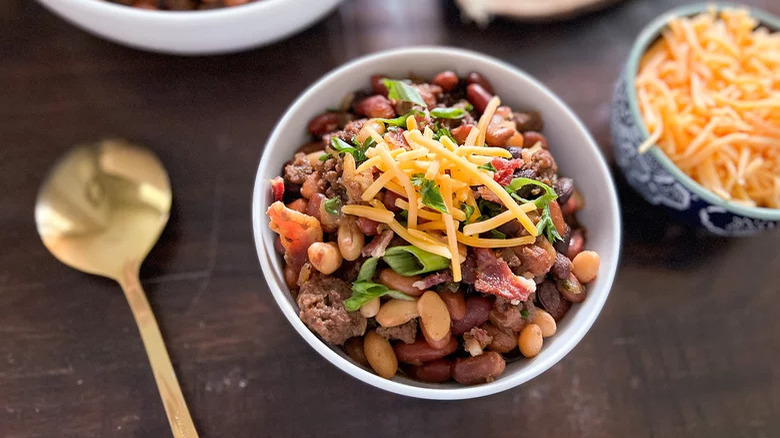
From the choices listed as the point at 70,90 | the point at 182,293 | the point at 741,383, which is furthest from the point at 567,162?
the point at 70,90

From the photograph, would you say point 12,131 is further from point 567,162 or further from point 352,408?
point 567,162

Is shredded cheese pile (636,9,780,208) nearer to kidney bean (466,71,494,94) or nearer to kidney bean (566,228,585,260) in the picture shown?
kidney bean (566,228,585,260)

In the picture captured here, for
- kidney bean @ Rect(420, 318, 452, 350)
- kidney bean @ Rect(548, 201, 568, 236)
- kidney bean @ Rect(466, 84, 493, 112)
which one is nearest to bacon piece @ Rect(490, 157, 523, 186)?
kidney bean @ Rect(548, 201, 568, 236)

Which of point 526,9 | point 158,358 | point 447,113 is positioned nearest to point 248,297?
point 158,358

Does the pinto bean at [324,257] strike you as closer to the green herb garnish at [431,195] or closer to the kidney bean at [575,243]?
the green herb garnish at [431,195]

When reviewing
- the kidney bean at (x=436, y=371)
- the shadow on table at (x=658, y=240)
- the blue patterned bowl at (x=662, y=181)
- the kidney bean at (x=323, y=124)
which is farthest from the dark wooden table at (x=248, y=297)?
the kidney bean at (x=323, y=124)
